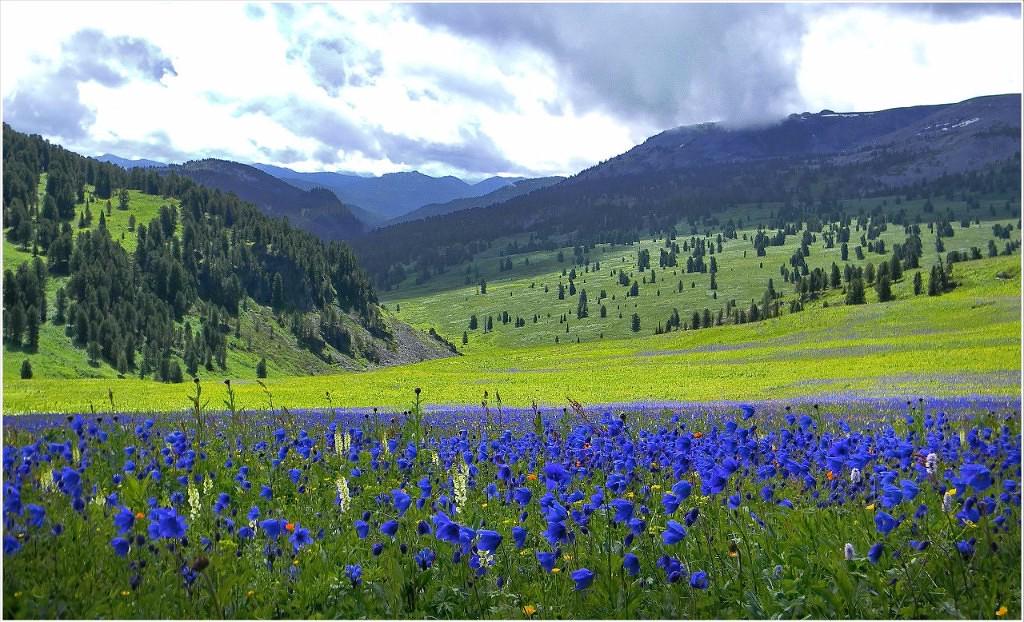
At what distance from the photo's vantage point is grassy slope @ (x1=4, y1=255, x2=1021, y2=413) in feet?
88.5

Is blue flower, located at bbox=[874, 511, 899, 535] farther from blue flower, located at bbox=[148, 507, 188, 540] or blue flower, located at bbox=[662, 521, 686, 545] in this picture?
blue flower, located at bbox=[148, 507, 188, 540]

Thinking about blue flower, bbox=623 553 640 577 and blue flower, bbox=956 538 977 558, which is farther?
blue flower, bbox=956 538 977 558

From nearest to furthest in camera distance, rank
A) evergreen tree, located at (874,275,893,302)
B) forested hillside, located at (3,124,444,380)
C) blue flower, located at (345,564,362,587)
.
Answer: blue flower, located at (345,564,362,587), evergreen tree, located at (874,275,893,302), forested hillside, located at (3,124,444,380)

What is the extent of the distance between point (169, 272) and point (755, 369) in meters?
110

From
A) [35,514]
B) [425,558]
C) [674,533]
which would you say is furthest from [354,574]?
[35,514]

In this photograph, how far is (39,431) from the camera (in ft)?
33.9

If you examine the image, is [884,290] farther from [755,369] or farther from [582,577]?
[582,577]

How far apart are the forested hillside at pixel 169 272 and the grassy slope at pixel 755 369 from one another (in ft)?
120

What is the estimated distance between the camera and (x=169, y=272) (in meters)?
126

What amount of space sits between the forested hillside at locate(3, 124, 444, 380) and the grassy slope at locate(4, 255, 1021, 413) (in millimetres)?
36465

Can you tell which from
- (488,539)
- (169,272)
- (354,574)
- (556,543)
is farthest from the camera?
(169,272)

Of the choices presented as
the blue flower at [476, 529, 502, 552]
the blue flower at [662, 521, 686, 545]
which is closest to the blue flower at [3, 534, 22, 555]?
the blue flower at [476, 529, 502, 552]

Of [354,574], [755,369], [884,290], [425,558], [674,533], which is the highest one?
[884,290]

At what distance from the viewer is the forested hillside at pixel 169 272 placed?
92312 mm
